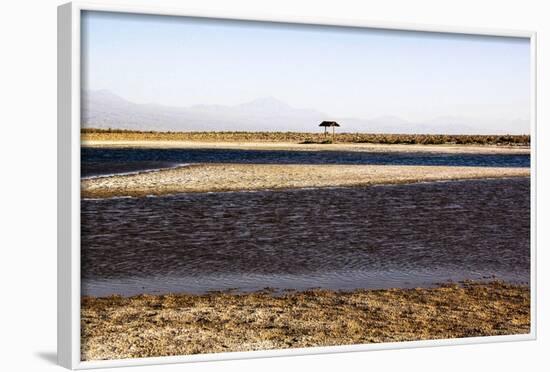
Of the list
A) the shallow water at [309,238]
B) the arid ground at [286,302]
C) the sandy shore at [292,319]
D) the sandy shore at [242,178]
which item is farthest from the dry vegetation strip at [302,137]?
the sandy shore at [292,319]

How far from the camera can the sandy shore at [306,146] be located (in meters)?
8.98

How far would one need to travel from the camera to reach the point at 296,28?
9.52 meters

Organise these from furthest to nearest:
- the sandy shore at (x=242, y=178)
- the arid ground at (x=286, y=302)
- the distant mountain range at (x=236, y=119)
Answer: the sandy shore at (x=242, y=178), the arid ground at (x=286, y=302), the distant mountain range at (x=236, y=119)

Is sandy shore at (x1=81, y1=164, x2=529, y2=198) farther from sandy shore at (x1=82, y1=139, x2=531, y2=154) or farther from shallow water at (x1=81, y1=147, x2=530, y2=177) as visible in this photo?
sandy shore at (x1=82, y1=139, x2=531, y2=154)

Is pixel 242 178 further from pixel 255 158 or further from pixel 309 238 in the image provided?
pixel 309 238

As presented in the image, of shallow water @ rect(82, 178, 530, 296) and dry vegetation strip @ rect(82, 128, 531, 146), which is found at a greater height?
dry vegetation strip @ rect(82, 128, 531, 146)

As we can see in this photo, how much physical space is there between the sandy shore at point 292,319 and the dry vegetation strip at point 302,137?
4.13ft

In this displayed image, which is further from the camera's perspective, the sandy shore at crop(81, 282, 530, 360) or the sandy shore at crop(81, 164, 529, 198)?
the sandy shore at crop(81, 164, 529, 198)

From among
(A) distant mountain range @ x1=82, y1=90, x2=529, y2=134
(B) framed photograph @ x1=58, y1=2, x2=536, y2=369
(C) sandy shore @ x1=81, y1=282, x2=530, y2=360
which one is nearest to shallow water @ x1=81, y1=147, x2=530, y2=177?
(B) framed photograph @ x1=58, y1=2, x2=536, y2=369

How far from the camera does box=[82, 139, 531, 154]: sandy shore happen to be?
898 cm

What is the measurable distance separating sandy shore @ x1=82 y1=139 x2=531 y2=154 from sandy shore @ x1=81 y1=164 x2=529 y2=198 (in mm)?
155

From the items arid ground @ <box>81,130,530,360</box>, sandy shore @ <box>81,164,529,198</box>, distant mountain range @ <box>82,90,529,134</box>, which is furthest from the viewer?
sandy shore @ <box>81,164,529,198</box>

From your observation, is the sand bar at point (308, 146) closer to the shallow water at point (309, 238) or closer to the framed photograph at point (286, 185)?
the framed photograph at point (286, 185)

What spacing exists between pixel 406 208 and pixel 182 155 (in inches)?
84.6
